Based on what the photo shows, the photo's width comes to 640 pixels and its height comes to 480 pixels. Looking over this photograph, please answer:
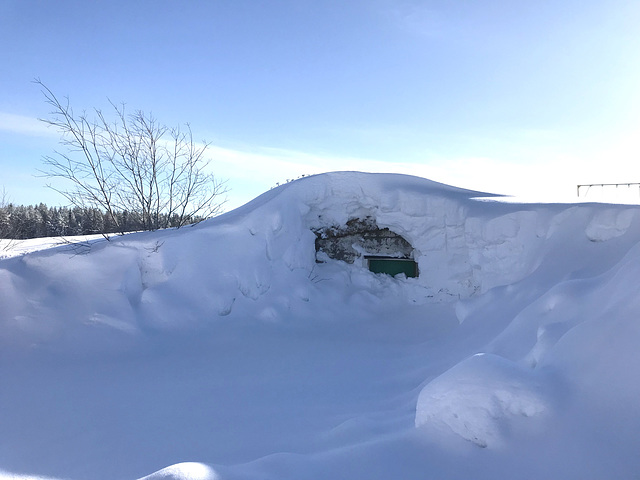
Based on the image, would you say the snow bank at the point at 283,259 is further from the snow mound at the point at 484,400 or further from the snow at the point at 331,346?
the snow mound at the point at 484,400

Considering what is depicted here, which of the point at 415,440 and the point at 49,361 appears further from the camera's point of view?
the point at 49,361

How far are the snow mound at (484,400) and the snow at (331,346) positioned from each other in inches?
0.5

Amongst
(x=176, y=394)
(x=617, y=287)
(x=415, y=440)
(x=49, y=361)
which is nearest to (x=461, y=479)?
(x=415, y=440)

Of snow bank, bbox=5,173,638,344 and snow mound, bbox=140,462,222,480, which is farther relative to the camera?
snow bank, bbox=5,173,638,344

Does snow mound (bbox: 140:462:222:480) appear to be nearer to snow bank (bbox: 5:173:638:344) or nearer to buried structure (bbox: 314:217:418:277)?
snow bank (bbox: 5:173:638:344)

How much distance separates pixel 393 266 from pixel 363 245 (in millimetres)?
909

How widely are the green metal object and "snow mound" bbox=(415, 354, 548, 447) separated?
22.5ft

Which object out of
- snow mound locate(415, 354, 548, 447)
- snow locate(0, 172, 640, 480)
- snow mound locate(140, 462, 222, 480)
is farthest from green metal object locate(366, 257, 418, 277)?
snow mound locate(140, 462, 222, 480)

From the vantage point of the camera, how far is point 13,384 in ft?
17.5

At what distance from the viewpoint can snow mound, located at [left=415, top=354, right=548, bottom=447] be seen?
298cm

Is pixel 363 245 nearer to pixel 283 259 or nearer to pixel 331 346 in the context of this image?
pixel 283 259

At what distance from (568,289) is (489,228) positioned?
3663 mm

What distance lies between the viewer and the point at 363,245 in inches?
412

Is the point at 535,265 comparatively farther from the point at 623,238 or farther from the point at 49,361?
the point at 49,361
